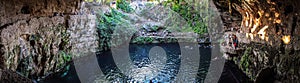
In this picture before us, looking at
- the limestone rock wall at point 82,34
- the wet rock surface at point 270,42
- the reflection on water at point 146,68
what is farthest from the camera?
the limestone rock wall at point 82,34

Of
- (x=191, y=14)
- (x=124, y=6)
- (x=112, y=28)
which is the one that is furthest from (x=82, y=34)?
(x=191, y=14)

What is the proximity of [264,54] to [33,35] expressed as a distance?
996cm

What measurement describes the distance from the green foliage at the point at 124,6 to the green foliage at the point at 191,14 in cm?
447

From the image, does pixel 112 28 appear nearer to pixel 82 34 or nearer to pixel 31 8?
pixel 82 34

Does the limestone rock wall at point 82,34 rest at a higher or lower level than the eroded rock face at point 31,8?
lower

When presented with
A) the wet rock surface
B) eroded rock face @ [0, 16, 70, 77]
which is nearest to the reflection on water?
eroded rock face @ [0, 16, 70, 77]

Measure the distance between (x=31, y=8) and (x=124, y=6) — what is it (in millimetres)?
20301

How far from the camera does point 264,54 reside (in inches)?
487

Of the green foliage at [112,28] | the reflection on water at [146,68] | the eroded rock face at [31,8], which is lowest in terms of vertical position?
the reflection on water at [146,68]

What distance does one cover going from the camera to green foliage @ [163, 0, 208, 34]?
29.2m

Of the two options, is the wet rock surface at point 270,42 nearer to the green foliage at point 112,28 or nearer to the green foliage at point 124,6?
the green foliage at point 112,28

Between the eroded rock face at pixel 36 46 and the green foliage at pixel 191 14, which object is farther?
the green foliage at pixel 191 14

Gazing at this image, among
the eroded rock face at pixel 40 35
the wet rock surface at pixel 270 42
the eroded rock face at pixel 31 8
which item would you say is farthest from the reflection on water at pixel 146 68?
the eroded rock face at pixel 31 8

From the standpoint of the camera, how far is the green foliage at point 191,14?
1150 inches
